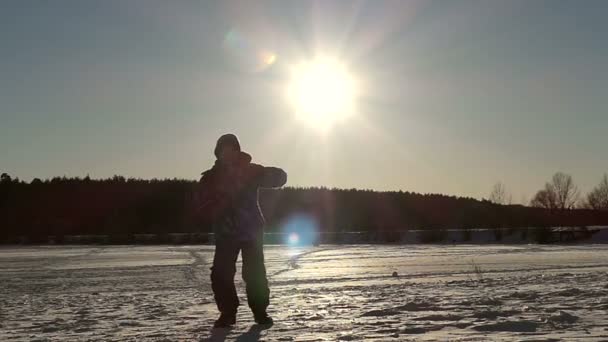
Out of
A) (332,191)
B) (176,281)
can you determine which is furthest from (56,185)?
(176,281)

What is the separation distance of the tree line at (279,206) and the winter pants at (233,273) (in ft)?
221

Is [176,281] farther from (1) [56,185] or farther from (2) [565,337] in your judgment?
(1) [56,185]

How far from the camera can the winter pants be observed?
6027 mm

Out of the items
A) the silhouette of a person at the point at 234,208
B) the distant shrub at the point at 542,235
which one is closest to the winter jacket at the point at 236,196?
the silhouette of a person at the point at 234,208

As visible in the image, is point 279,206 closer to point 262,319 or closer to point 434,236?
Result: point 434,236

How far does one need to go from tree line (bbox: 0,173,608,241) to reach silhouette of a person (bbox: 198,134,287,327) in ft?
221

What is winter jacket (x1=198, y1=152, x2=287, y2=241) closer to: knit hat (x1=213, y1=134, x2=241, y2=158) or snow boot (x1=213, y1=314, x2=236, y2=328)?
knit hat (x1=213, y1=134, x2=241, y2=158)

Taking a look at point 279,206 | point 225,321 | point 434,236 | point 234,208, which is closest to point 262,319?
point 225,321

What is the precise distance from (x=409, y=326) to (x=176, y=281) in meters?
6.42

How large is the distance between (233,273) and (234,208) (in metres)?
0.57

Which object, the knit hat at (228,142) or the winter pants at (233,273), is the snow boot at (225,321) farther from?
the knit hat at (228,142)

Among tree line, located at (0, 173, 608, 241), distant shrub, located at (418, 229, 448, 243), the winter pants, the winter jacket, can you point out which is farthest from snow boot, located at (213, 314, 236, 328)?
tree line, located at (0, 173, 608, 241)

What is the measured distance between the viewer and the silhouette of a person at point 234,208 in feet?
20.3

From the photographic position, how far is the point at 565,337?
4746mm
